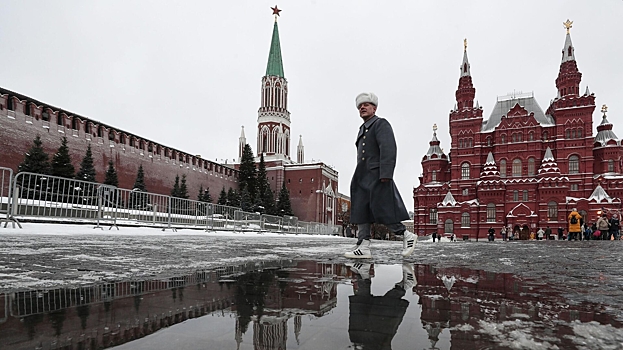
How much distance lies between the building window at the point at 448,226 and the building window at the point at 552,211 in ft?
29.1

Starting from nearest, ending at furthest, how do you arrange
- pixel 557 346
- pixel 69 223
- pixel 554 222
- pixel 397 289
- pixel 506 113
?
pixel 557 346, pixel 397 289, pixel 69 223, pixel 554 222, pixel 506 113

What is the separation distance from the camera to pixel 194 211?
45.9 ft

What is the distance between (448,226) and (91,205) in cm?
3824

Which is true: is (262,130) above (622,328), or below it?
above

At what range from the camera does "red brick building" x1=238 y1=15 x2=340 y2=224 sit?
5995 centimetres

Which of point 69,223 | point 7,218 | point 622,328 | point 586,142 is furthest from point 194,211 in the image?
point 586,142

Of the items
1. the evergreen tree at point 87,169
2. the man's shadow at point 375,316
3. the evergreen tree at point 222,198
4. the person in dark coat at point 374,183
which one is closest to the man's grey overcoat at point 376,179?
the person in dark coat at point 374,183

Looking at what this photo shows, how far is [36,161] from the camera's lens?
87.8 ft

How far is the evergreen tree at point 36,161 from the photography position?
86.3ft

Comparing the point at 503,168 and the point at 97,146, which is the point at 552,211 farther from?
the point at 97,146

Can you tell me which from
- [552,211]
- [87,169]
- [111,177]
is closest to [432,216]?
[552,211]

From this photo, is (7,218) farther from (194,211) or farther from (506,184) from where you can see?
(506,184)

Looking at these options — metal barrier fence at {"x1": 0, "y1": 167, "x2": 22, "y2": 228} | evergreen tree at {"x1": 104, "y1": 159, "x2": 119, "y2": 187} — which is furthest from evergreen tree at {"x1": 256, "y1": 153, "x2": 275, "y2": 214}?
metal barrier fence at {"x1": 0, "y1": 167, "x2": 22, "y2": 228}

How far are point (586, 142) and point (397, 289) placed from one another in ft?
150
